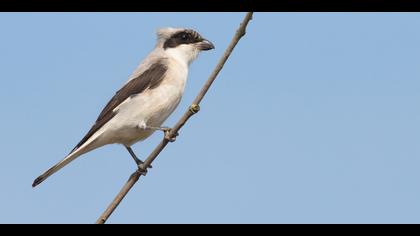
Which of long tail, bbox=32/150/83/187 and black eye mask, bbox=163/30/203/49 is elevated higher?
black eye mask, bbox=163/30/203/49

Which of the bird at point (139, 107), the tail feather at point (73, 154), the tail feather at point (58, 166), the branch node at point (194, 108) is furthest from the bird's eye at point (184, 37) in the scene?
the branch node at point (194, 108)

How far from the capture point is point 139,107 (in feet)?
25.7

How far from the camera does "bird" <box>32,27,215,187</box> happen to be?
7.80m

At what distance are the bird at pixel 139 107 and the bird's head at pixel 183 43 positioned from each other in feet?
0.59

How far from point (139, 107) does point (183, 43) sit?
1363mm

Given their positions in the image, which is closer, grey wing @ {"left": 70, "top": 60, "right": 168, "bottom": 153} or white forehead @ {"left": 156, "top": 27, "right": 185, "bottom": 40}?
grey wing @ {"left": 70, "top": 60, "right": 168, "bottom": 153}

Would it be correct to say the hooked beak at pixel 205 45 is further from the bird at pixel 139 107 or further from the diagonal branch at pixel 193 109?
the diagonal branch at pixel 193 109

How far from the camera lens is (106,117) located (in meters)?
7.93

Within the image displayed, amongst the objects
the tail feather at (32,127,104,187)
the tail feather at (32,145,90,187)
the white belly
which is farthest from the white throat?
the tail feather at (32,145,90,187)

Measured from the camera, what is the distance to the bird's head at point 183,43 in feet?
28.4

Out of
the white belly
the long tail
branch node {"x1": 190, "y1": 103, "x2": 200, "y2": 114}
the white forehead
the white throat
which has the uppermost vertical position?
the white forehead

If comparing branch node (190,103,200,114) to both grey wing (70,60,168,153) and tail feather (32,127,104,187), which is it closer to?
tail feather (32,127,104,187)
